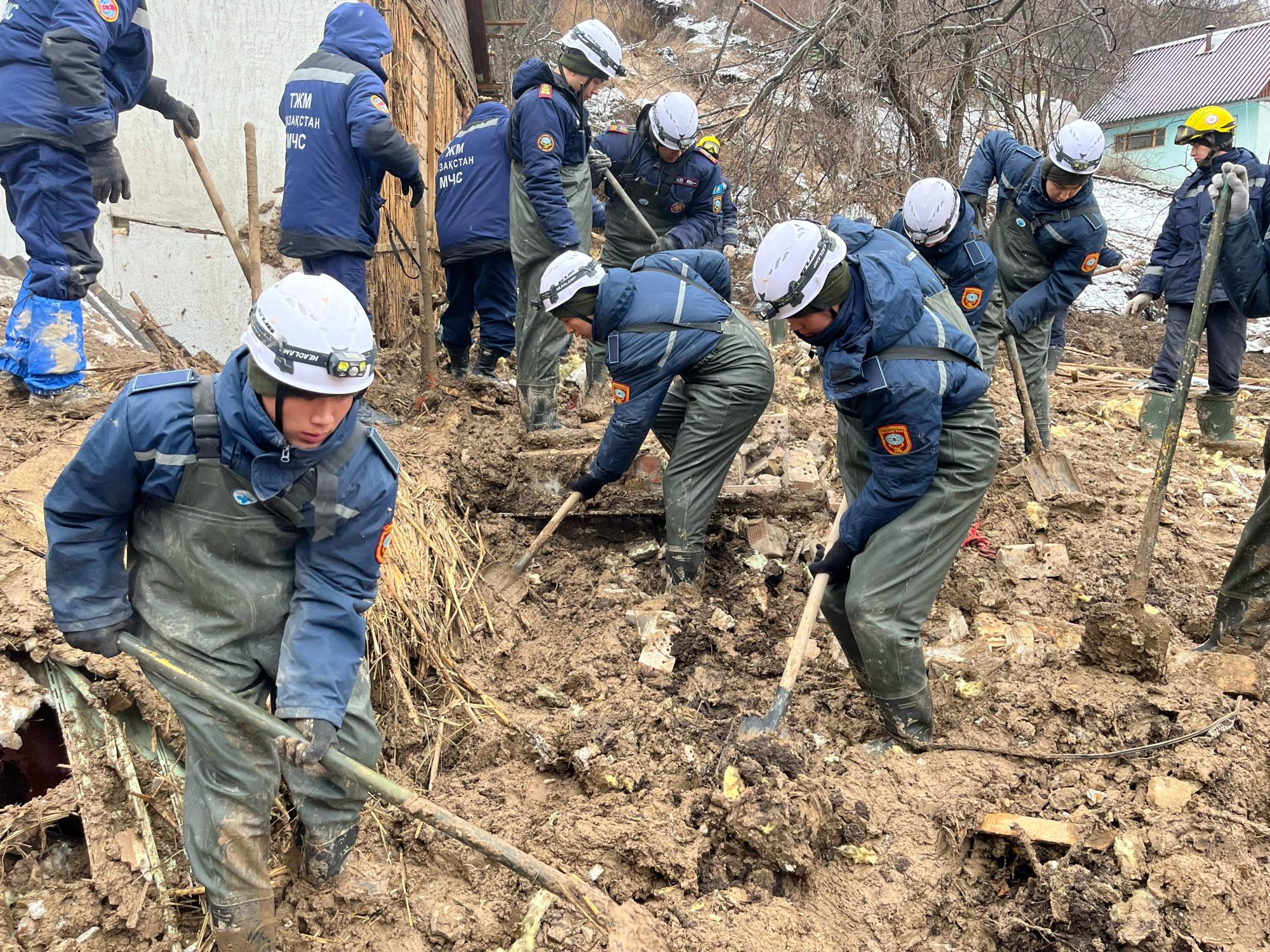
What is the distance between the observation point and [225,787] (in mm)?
2406

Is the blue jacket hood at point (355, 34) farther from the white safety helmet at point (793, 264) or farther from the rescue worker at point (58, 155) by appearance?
the white safety helmet at point (793, 264)

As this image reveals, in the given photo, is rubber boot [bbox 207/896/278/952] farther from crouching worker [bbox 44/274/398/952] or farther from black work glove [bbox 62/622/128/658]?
black work glove [bbox 62/622/128/658]

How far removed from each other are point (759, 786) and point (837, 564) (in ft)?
2.93

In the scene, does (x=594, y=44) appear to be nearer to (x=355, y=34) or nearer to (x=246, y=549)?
(x=355, y=34)

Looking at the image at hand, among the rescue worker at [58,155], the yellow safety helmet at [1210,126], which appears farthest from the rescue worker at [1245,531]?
the rescue worker at [58,155]

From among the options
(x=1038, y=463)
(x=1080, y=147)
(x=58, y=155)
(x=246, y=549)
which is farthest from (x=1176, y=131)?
(x=246, y=549)

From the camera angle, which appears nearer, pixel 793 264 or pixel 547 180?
pixel 793 264

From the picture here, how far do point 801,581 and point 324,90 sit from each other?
139 inches

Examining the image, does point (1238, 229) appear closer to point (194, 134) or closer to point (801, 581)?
point (801, 581)

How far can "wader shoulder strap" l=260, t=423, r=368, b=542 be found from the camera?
2285 mm

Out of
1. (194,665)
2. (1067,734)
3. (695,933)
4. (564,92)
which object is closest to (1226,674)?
(1067,734)

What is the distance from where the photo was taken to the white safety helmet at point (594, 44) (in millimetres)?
5012

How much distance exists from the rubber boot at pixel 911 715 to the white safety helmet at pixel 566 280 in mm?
2198

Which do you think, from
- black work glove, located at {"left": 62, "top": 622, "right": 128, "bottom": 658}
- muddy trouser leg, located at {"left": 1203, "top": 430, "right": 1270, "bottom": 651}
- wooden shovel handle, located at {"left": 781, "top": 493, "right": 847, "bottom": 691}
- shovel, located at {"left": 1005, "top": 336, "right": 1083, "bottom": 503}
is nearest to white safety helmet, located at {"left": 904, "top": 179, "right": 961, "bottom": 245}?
shovel, located at {"left": 1005, "top": 336, "right": 1083, "bottom": 503}
